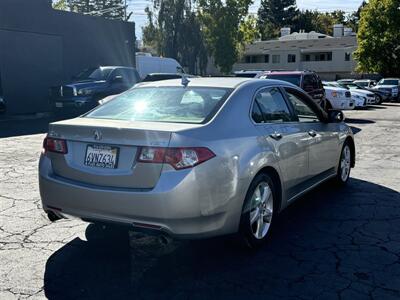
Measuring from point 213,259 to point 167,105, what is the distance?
150cm

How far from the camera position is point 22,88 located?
2052 cm

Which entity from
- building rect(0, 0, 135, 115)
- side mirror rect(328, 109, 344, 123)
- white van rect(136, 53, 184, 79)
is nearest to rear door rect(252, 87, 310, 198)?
side mirror rect(328, 109, 344, 123)

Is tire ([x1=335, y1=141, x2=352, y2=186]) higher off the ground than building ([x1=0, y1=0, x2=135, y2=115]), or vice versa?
building ([x1=0, y1=0, x2=135, y2=115])

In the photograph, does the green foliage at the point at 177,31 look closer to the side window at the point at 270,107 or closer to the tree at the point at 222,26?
the tree at the point at 222,26

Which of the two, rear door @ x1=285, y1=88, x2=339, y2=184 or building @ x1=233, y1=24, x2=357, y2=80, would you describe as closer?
rear door @ x1=285, y1=88, x2=339, y2=184

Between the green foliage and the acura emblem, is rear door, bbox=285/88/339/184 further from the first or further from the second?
the green foliage

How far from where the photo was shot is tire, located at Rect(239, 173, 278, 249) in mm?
4445

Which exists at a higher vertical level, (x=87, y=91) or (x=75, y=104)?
(x=87, y=91)

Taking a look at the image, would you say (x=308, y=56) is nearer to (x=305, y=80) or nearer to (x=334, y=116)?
(x=305, y=80)

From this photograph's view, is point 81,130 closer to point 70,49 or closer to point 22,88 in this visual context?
point 22,88

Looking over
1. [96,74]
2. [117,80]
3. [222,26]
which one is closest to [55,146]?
[117,80]

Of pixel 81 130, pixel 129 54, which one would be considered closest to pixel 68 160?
pixel 81 130

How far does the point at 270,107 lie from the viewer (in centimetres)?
518

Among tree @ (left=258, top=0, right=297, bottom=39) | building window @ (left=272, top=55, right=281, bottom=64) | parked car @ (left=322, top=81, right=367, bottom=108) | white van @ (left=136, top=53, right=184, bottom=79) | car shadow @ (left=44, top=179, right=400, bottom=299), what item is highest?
tree @ (left=258, top=0, right=297, bottom=39)
